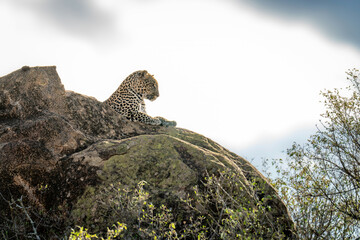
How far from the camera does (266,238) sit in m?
7.88

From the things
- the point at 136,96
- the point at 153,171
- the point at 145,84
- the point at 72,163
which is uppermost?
the point at 145,84

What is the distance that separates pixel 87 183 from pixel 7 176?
158 centimetres

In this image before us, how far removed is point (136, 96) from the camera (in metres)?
13.3

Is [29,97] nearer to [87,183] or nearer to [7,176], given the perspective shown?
[7,176]

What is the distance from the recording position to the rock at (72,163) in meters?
7.55

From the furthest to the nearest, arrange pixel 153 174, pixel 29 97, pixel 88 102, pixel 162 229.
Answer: pixel 88 102 < pixel 29 97 < pixel 153 174 < pixel 162 229

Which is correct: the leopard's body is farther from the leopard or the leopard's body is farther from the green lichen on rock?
the green lichen on rock

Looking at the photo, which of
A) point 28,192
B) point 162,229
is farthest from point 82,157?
point 162,229

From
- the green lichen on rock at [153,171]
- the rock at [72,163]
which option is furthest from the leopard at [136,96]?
the green lichen on rock at [153,171]

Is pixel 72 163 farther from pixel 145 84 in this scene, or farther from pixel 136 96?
pixel 145 84

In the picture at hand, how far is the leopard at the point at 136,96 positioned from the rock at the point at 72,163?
199 centimetres

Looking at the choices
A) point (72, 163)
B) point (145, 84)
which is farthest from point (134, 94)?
point (72, 163)

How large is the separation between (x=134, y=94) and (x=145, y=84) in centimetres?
62

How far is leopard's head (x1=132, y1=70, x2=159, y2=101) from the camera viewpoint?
44.7 ft
